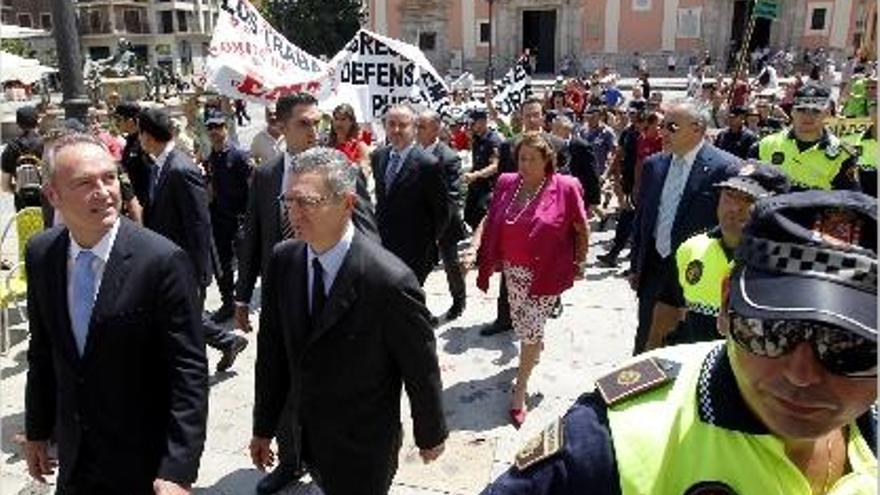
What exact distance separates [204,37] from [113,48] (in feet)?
32.3

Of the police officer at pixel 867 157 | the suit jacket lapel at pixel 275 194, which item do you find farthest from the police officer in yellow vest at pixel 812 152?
the suit jacket lapel at pixel 275 194

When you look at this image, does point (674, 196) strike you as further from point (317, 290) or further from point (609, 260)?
point (609, 260)

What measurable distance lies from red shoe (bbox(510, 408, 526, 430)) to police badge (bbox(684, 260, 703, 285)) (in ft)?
6.10

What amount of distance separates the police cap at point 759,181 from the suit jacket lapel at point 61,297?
2.53 meters

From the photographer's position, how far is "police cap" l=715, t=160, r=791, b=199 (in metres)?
3.17

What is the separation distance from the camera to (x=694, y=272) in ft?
10.8

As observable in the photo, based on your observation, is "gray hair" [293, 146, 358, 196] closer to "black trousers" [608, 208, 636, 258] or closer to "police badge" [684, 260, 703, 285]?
"police badge" [684, 260, 703, 285]

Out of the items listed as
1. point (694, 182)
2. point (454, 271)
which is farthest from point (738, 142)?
point (694, 182)

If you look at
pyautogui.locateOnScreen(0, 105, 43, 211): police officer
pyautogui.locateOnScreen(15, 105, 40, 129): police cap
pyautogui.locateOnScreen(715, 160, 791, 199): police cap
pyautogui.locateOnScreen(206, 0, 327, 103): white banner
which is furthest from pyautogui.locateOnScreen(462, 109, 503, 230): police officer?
pyautogui.locateOnScreen(715, 160, 791, 199): police cap

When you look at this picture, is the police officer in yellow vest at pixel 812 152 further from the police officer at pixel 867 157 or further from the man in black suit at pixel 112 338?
the man in black suit at pixel 112 338

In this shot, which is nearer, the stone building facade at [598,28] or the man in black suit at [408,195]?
the man in black suit at [408,195]

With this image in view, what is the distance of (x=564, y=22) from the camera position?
44.8 meters

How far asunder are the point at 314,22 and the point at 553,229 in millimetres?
43187

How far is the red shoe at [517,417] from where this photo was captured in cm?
484
